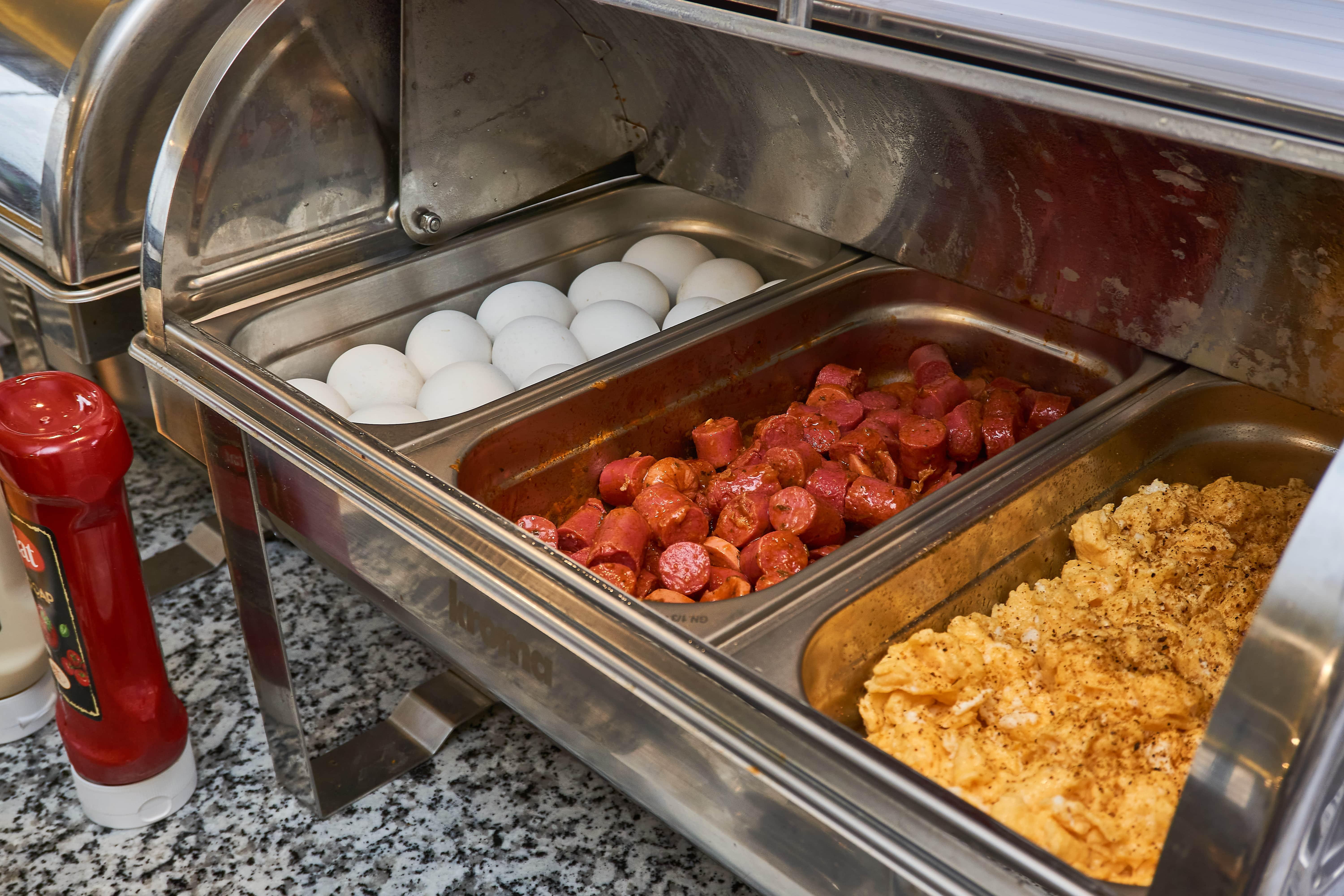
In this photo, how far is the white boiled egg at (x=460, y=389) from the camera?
61.9 inches

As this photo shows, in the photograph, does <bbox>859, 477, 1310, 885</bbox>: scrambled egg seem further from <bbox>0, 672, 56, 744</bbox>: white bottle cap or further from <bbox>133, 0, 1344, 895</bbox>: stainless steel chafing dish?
<bbox>0, 672, 56, 744</bbox>: white bottle cap

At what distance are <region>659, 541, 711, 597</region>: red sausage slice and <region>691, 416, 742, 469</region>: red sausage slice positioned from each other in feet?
0.82

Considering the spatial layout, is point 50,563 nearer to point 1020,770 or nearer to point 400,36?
point 400,36

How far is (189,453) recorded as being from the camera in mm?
1547

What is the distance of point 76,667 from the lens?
5.03 ft

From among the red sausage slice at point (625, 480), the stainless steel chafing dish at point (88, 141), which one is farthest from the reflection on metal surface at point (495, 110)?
the red sausage slice at point (625, 480)

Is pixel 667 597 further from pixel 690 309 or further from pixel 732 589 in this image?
pixel 690 309

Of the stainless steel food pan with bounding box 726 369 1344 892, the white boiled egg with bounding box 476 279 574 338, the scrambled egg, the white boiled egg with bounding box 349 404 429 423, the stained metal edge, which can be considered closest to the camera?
the stained metal edge

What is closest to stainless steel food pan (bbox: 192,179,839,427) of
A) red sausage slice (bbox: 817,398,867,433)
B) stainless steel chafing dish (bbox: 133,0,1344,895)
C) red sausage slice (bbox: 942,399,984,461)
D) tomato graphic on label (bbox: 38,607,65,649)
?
stainless steel chafing dish (bbox: 133,0,1344,895)

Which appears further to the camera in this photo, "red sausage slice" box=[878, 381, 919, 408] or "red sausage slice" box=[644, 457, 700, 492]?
"red sausage slice" box=[878, 381, 919, 408]

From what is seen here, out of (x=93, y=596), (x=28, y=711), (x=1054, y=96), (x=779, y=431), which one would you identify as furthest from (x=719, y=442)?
(x=28, y=711)

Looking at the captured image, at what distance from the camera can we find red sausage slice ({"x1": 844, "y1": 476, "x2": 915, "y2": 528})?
134 cm

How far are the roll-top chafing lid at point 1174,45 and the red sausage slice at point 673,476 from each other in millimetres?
655

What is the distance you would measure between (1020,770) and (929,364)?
0.79 meters
